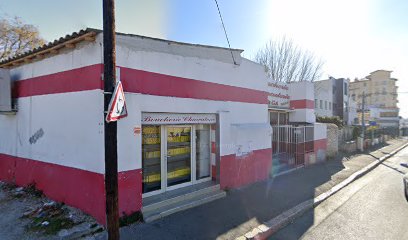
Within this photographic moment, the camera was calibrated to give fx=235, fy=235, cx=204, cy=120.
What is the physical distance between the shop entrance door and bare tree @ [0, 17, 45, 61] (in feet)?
57.8

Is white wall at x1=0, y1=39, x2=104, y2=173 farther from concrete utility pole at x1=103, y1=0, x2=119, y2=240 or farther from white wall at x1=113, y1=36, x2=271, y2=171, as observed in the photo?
concrete utility pole at x1=103, y1=0, x2=119, y2=240

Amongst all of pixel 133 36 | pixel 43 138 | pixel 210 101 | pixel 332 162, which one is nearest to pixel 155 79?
pixel 133 36

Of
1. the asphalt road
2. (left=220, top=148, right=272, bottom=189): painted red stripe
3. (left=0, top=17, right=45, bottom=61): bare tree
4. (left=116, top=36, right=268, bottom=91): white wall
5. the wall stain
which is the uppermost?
(left=0, top=17, right=45, bottom=61): bare tree

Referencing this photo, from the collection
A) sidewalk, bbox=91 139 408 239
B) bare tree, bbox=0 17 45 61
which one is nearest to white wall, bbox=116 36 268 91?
sidewalk, bbox=91 139 408 239

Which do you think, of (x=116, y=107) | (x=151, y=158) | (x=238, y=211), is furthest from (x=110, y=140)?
(x=238, y=211)

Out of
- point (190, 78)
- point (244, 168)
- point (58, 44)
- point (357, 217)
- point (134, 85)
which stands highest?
point (58, 44)

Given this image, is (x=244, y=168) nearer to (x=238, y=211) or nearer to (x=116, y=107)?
(x=238, y=211)

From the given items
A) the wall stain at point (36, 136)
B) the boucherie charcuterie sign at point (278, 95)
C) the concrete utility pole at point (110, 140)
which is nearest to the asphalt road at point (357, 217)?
the concrete utility pole at point (110, 140)

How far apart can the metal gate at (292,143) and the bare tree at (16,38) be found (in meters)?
19.2

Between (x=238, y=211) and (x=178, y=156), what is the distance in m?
2.18

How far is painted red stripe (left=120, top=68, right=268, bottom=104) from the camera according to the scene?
5.21m

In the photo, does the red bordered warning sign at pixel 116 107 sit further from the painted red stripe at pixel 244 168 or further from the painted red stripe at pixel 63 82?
the painted red stripe at pixel 244 168

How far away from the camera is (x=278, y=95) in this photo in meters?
14.0

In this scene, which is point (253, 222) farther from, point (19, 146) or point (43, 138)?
point (19, 146)
